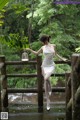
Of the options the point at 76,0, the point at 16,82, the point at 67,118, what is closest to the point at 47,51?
the point at 67,118

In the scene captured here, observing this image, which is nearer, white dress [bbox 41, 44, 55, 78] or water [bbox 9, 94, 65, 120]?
white dress [bbox 41, 44, 55, 78]

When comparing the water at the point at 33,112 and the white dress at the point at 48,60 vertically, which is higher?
the white dress at the point at 48,60

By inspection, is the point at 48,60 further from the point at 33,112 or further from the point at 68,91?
the point at 33,112

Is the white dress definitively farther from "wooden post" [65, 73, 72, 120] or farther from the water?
the water

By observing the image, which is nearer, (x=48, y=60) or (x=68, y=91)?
(x=68, y=91)

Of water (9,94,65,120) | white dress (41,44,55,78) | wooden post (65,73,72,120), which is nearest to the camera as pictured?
wooden post (65,73,72,120)

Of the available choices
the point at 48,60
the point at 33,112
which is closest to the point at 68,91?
the point at 48,60

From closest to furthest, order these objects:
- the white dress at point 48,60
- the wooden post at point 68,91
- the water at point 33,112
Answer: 1. the wooden post at point 68,91
2. the white dress at point 48,60
3. the water at point 33,112

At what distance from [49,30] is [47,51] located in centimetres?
528

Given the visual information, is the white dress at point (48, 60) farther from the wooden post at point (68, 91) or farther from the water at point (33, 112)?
the water at point (33, 112)

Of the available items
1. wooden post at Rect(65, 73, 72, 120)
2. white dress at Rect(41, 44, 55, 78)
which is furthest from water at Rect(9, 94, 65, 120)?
white dress at Rect(41, 44, 55, 78)

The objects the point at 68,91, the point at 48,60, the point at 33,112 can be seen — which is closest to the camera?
the point at 68,91

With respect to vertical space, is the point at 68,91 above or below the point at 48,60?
below

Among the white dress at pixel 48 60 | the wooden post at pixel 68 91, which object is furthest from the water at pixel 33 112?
the white dress at pixel 48 60
